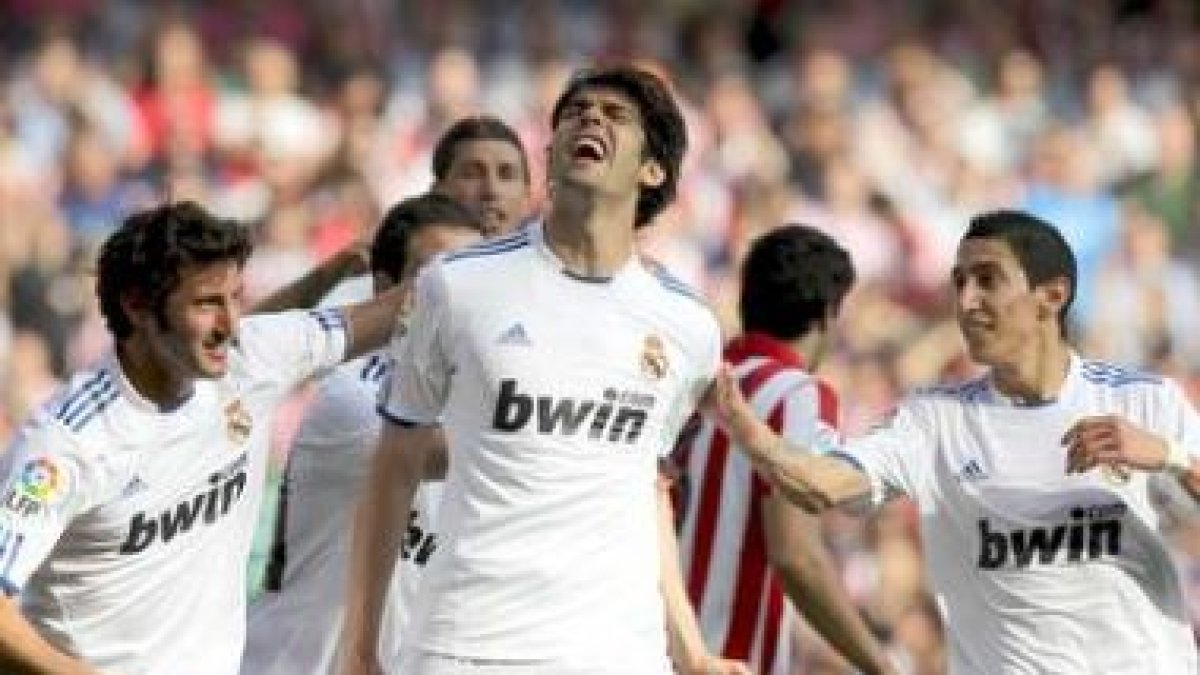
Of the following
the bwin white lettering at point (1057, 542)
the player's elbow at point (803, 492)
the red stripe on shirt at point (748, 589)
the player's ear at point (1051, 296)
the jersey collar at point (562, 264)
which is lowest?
the red stripe on shirt at point (748, 589)

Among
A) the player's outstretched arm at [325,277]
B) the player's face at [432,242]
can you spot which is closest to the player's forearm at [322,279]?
the player's outstretched arm at [325,277]

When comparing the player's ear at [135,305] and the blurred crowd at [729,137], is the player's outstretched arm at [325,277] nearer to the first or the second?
the player's ear at [135,305]

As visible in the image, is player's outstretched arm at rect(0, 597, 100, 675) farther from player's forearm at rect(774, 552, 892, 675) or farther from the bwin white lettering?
player's forearm at rect(774, 552, 892, 675)

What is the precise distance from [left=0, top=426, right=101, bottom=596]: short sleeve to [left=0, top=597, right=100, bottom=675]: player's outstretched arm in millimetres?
164

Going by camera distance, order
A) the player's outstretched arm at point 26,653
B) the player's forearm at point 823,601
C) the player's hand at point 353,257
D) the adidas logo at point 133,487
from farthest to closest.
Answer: the player's hand at point 353,257 → the player's forearm at point 823,601 → the adidas logo at point 133,487 → the player's outstretched arm at point 26,653

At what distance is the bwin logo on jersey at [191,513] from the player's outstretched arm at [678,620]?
1.01m

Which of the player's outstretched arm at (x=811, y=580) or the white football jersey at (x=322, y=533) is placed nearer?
the white football jersey at (x=322, y=533)

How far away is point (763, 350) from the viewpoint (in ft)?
37.1

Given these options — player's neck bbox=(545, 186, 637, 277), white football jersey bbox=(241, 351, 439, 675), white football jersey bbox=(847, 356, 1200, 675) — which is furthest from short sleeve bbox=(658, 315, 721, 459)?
white football jersey bbox=(241, 351, 439, 675)

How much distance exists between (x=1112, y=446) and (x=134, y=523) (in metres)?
2.32

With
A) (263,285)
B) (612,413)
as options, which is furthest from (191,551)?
(263,285)

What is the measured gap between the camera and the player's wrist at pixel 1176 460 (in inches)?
371

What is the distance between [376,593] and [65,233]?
863 cm

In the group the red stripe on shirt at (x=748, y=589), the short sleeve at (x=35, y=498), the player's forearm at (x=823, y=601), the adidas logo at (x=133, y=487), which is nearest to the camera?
the short sleeve at (x=35, y=498)
